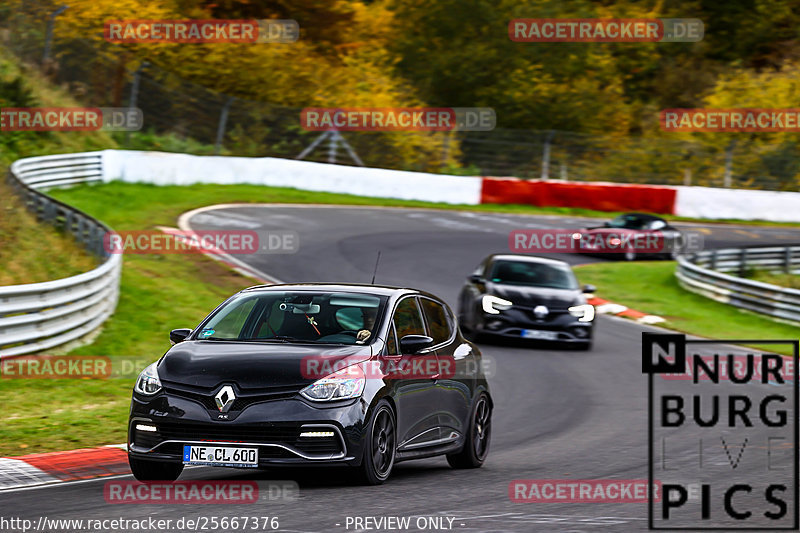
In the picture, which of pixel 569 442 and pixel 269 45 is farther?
pixel 269 45

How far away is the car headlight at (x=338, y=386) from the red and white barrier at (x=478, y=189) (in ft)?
89.7

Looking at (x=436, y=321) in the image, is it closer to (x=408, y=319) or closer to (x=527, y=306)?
(x=408, y=319)

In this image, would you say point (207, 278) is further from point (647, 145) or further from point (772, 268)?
point (647, 145)

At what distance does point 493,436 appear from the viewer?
12.3 m

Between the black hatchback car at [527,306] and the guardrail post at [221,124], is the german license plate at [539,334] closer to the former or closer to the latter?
the black hatchback car at [527,306]

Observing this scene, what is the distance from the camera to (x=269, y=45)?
47938mm

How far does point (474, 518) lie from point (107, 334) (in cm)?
1091

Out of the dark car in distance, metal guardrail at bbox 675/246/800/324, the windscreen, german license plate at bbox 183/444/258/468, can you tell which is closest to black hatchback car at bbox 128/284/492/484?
german license plate at bbox 183/444/258/468

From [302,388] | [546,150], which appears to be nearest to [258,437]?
[302,388]

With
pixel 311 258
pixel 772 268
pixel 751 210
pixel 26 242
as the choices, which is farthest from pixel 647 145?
pixel 26 242

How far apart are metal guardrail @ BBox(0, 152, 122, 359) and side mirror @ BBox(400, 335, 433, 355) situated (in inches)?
270

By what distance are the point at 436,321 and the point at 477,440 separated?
1.11 meters

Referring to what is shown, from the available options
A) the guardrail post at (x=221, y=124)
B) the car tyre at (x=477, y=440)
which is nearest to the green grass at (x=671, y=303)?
the car tyre at (x=477, y=440)

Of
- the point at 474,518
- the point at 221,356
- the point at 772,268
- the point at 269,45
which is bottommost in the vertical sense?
the point at 772,268
